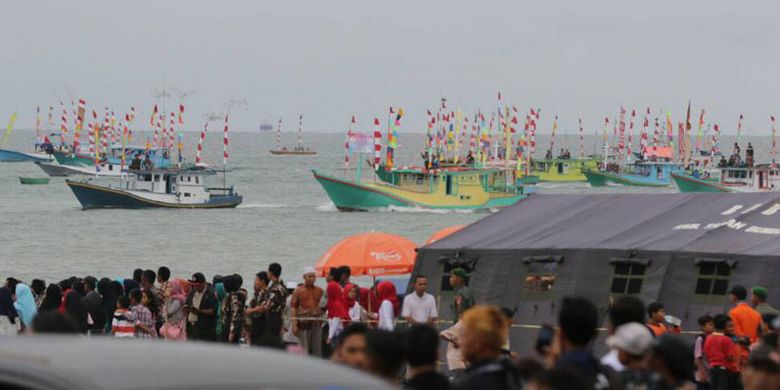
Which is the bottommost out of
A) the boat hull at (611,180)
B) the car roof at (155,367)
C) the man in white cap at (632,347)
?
the boat hull at (611,180)

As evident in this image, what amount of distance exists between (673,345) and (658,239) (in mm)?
11441

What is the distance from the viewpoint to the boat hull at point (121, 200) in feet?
279

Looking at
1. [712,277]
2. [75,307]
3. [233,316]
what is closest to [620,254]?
[712,277]

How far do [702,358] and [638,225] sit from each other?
4070mm

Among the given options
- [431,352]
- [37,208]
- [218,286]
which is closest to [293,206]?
[37,208]

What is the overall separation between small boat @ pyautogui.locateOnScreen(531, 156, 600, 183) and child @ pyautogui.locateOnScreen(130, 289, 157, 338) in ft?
415

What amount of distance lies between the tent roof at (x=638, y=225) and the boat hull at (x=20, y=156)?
465 ft

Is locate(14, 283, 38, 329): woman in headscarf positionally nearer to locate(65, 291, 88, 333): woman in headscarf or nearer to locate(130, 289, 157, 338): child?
locate(65, 291, 88, 333): woman in headscarf

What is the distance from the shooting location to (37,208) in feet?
314

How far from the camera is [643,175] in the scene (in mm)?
129375

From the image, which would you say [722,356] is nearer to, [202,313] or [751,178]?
[202,313]

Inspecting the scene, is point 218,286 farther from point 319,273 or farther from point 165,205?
point 165,205

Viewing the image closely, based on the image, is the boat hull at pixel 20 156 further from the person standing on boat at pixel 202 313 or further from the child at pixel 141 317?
the child at pixel 141 317

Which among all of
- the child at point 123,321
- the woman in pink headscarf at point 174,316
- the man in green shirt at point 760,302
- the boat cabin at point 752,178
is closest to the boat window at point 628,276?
the man in green shirt at point 760,302
